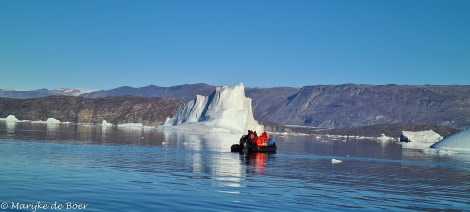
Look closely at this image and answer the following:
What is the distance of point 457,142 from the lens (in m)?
73.3

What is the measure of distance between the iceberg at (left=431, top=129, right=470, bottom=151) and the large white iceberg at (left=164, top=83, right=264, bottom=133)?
40.3m

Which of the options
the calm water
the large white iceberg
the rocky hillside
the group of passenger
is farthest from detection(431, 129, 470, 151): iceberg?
the rocky hillside

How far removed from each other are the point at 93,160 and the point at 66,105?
442 feet

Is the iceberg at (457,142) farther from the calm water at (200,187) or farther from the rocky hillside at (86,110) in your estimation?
the rocky hillside at (86,110)

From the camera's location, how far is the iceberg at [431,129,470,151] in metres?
72.2

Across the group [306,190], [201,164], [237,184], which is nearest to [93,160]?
[201,164]

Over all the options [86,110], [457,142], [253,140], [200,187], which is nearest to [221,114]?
[457,142]

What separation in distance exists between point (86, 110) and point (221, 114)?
217 feet

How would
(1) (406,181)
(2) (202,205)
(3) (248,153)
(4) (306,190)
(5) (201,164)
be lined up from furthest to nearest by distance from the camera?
1. (3) (248,153)
2. (5) (201,164)
3. (1) (406,181)
4. (4) (306,190)
5. (2) (202,205)

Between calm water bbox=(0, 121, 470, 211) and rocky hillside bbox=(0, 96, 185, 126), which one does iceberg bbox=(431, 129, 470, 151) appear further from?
rocky hillside bbox=(0, 96, 185, 126)

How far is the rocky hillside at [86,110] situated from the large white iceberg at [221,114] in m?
39.4

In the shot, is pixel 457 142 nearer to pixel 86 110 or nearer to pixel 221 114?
pixel 221 114

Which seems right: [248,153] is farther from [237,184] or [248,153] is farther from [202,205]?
[202,205]

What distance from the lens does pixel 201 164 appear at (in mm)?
30016
